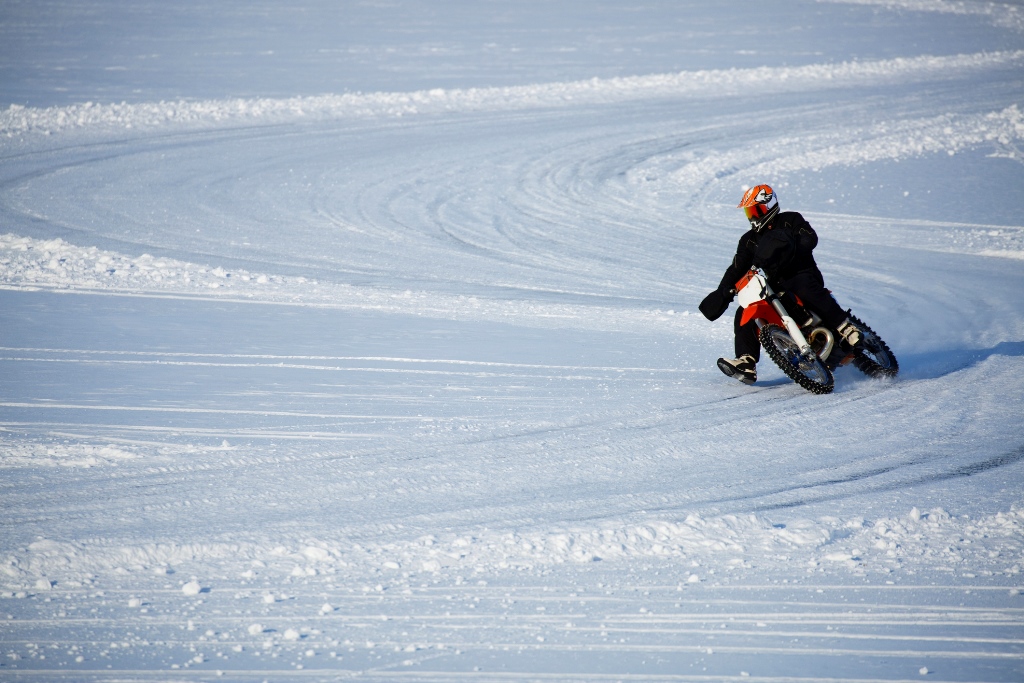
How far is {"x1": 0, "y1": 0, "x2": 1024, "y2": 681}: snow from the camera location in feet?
15.0

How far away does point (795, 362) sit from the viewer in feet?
25.6

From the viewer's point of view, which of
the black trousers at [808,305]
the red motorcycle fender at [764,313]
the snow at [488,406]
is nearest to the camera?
the snow at [488,406]

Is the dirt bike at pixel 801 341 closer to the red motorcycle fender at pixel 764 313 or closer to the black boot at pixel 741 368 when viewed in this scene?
the red motorcycle fender at pixel 764 313

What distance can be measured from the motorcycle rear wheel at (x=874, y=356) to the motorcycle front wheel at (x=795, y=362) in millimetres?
474

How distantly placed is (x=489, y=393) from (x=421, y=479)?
1715 millimetres

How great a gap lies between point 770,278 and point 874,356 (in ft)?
3.76

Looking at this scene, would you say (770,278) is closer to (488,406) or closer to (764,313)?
(764,313)

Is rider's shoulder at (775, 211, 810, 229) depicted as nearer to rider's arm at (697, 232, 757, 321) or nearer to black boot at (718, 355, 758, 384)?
rider's arm at (697, 232, 757, 321)

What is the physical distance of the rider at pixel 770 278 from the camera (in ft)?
26.2

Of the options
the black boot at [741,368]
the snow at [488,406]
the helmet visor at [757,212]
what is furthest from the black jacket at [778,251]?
the snow at [488,406]

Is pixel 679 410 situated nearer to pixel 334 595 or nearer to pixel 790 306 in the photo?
pixel 790 306

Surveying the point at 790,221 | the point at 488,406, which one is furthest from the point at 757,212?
the point at 488,406

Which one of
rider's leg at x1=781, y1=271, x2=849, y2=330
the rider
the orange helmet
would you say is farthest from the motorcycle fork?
the orange helmet

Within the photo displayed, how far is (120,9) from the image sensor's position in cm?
3194
